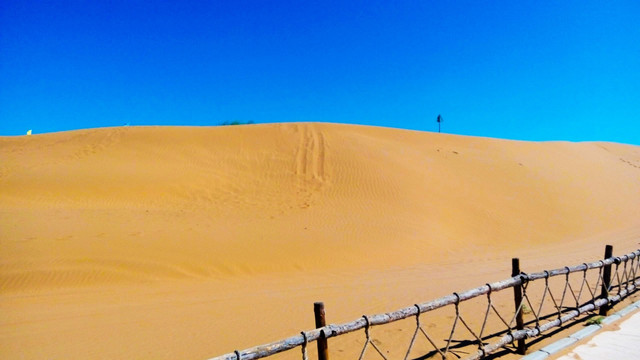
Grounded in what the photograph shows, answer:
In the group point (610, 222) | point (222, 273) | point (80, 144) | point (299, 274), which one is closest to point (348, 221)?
point (299, 274)

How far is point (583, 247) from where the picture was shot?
47.8 feet

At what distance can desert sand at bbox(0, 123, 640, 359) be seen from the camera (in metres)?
7.39

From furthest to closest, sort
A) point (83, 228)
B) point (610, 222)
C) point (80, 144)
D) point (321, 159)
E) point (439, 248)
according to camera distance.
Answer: point (80, 144)
point (321, 159)
point (610, 222)
point (439, 248)
point (83, 228)

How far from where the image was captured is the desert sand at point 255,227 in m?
7.39

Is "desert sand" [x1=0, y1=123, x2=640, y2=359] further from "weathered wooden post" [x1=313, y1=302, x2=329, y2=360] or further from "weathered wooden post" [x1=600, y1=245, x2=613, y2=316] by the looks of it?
"weathered wooden post" [x1=600, y1=245, x2=613, y2=316]

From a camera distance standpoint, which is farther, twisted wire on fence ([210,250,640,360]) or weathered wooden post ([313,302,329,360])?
weathered wooden post ([313,302,329,360])

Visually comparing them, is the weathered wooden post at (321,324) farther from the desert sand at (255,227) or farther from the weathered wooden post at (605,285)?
the weathered wooden post at (605,285)

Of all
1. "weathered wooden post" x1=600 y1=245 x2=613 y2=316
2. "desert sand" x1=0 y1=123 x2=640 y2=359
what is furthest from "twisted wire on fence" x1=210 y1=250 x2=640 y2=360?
"desert sand" x1=0 y1=123 x2=640 y2=359

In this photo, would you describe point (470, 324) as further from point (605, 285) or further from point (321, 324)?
point (321, 324)

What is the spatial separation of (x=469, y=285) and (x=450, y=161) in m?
15.2

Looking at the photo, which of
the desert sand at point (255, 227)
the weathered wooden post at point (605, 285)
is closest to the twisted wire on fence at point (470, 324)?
the weathered wooden post at point (605, 285)

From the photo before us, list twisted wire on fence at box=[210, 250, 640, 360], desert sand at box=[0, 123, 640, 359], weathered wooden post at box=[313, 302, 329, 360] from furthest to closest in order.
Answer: desert sand at box=[0, 123, 640, 359], weathered wooden post at box=[313, 302, 329, 360], twisted wire on fence at box=[210, 250, 640, 360]

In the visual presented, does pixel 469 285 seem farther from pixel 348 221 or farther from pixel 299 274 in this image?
pixel 348 221

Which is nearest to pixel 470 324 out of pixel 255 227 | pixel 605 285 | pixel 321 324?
pixel 605 285
